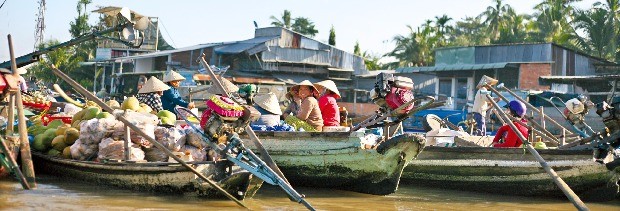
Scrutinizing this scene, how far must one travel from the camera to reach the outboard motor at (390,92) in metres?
8.57

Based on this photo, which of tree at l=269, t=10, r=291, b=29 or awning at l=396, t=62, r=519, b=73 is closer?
awning at l=396, t=62, r=519, b=73

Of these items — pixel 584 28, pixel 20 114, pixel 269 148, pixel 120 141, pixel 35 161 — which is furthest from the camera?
pixel 584 28

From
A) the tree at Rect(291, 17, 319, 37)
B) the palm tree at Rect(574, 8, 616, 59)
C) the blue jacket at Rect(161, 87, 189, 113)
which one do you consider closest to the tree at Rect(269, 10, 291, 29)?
the tree at Rect(291, 17, 319, 37)

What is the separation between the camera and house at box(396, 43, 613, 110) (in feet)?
87.2

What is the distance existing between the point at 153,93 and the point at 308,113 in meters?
2.53

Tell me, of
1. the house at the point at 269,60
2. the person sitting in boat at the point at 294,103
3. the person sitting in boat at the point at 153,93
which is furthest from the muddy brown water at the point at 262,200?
the house at the point at 269,60

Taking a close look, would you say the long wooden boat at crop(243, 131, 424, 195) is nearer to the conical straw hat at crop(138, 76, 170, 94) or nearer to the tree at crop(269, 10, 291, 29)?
the conical straw hat at crop(138, 76, 170, 94)

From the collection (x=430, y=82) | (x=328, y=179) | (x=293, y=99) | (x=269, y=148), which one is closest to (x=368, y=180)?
(x=328, y=179)

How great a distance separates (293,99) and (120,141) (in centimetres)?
234

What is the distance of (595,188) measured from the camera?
8.18 metres

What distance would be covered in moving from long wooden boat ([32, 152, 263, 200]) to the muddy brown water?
0.08 meters

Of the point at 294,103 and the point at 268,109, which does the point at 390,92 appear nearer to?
the point at 294,103

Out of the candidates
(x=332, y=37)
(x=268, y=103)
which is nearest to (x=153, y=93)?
(x=268, y=103)

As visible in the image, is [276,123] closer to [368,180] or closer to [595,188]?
[368,180]
